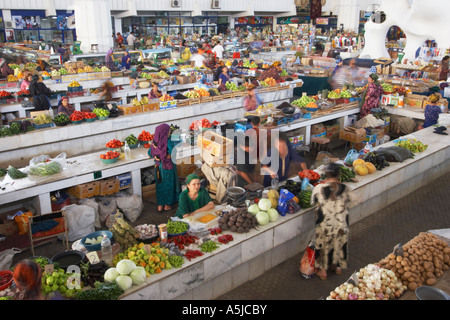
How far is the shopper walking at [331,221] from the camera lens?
493 centimetres

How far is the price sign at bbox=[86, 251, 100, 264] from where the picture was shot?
4.25 meters

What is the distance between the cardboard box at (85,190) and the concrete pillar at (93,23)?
1497 cm

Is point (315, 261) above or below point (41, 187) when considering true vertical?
below

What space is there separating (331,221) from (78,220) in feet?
12.5

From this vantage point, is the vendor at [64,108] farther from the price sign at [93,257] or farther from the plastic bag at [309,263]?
the plastic bag at [309,263]

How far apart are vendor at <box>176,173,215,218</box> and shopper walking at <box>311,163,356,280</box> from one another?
57.2 inches

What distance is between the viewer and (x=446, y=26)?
712 inches

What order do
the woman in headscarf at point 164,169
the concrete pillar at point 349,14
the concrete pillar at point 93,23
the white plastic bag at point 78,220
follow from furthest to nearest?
the concrete pillar at point 349,14
the concrete pillar at point 93,23
the woman in headscarf at point 164,169
the white plastic bag at point 78,220

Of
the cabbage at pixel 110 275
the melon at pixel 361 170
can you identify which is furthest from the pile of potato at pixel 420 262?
the cabbage at pixel 110 275

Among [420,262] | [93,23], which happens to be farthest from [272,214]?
[93,23]

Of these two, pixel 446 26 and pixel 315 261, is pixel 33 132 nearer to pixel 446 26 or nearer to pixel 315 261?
pixel 315 261

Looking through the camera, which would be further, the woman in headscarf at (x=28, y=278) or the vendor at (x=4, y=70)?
the vendor at (x=4, y=70)

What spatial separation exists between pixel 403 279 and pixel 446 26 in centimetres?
1726
